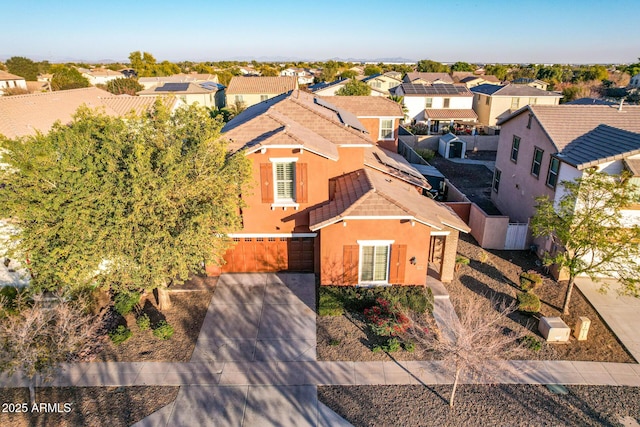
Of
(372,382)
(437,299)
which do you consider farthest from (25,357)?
(437,299)

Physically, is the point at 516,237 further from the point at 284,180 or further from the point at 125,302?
the point at 125,302

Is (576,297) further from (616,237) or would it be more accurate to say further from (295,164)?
(295,164)

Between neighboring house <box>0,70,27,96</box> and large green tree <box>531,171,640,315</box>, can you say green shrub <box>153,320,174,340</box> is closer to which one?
large green tree <box>531,171,640,315</box>

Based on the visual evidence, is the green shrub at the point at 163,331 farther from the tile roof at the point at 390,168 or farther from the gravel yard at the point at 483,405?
the tile roof at the point at 390,168

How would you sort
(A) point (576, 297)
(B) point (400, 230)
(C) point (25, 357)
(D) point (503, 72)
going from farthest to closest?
(D) point (503, 72) < (A) point (576, 297) < (B) point (400, 230) < (C) point (25, 357)

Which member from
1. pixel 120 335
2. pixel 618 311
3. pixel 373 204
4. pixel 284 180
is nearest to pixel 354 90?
pixel 284 180

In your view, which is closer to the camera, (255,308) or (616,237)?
(616,237)
